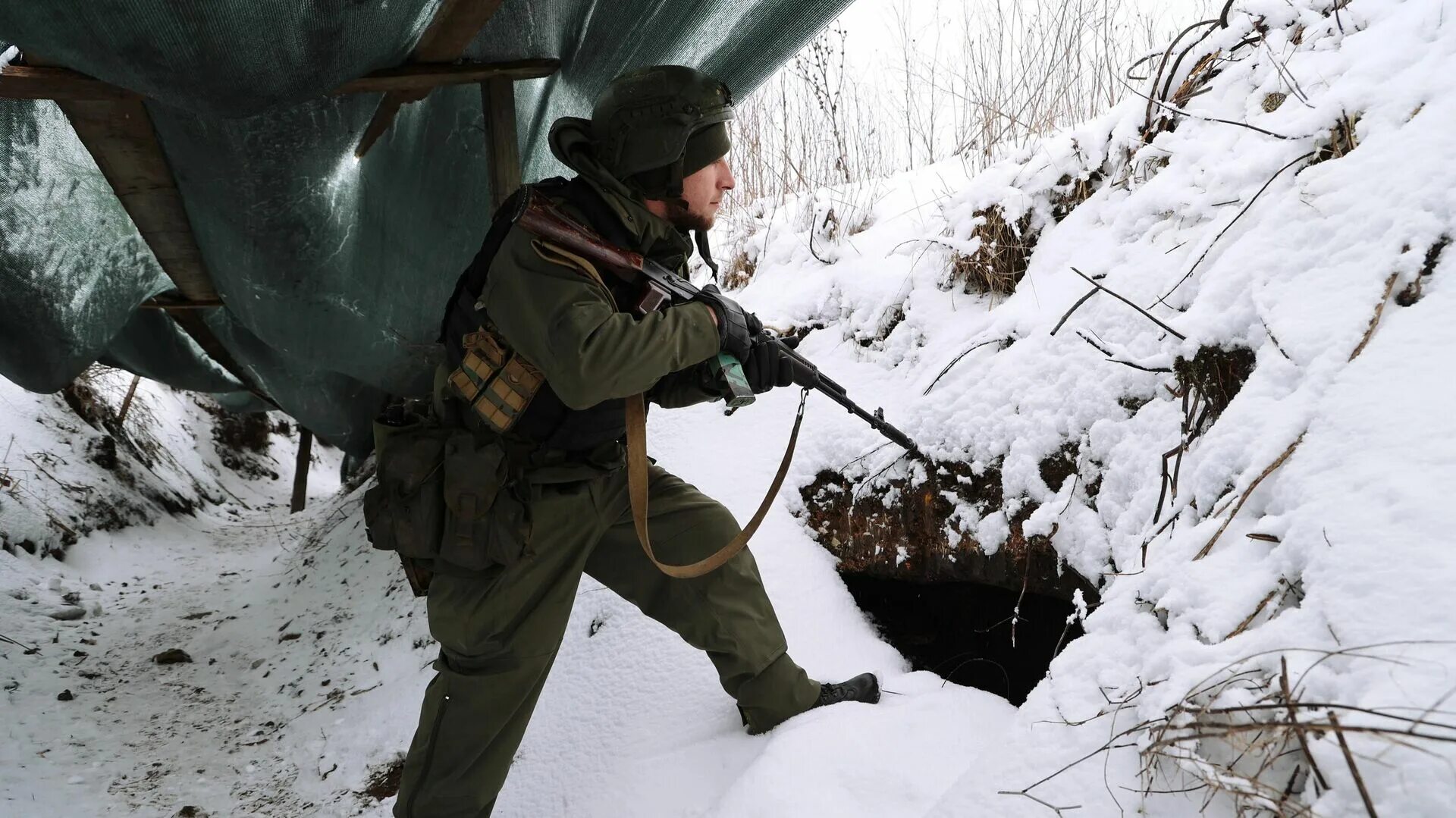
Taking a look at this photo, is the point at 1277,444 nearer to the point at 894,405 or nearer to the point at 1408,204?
the point at 1408,204

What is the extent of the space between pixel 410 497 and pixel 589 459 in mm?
367

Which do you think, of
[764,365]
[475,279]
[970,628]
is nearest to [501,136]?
[475,279]

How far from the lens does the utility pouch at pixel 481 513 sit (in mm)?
1620

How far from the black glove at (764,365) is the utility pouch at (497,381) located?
436 mm

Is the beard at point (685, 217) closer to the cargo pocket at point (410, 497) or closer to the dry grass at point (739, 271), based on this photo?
the cargo pocket at point (410, 497)

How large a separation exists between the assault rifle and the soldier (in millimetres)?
36

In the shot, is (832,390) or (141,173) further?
(141,173)

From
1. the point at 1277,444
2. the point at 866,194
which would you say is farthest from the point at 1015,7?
the point at 1277,444

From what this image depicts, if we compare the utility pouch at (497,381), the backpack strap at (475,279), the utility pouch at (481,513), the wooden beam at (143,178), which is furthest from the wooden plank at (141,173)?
the utility pouch at (481,513)

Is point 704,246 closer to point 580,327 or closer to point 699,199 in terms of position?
point 699,199

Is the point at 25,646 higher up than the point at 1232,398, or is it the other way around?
the point at 25,646

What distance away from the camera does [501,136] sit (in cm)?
226

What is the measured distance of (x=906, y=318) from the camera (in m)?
2.55

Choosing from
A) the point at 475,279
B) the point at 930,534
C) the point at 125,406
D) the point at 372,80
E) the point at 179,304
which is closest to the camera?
the point at 475,279
